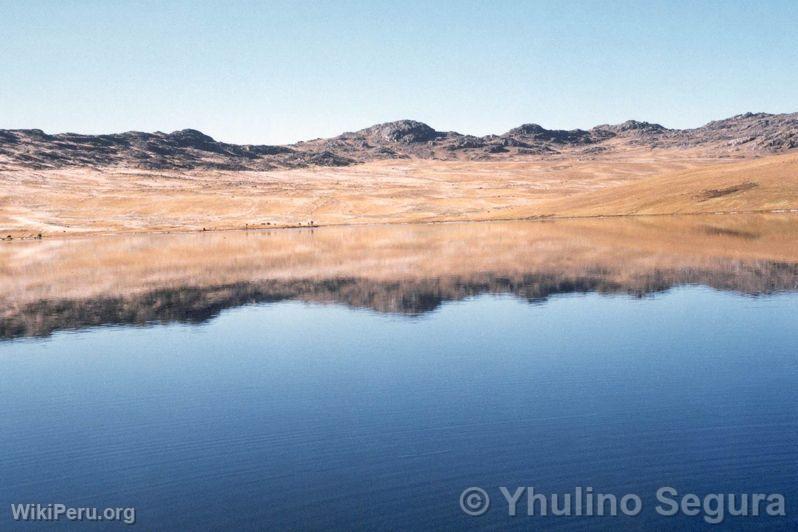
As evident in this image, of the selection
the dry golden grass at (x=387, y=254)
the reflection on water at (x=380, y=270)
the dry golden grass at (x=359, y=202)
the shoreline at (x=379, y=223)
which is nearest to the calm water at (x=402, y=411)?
the reflection on water at (x=380, y=270)

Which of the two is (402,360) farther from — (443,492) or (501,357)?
(443,492)

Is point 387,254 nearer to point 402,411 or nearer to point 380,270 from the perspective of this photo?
point 380,270

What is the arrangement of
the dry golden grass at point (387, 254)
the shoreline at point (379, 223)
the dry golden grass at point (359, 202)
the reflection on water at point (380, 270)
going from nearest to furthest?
the reflection on water at point (380, 270)
the dry golden grass at point (387, 254)
the shoreline at point (379, 223)
the dry golden grass at point (359, 202)

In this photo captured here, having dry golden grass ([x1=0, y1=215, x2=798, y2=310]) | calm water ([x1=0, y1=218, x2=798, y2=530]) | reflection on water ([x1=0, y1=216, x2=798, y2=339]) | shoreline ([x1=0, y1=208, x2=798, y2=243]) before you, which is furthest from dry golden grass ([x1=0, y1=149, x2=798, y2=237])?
calm water ([x1=0, y1=218, x2=798, y2=530])

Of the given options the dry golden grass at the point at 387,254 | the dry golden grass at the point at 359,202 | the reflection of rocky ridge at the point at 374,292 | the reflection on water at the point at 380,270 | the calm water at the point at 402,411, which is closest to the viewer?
the calm water at the point at 402,411

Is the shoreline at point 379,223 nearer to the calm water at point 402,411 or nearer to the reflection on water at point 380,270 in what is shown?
the reflection on water at point 380,270

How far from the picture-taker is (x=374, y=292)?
46.1 meters

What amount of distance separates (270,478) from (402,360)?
37.7 ft

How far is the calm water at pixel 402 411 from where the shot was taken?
50.1ft

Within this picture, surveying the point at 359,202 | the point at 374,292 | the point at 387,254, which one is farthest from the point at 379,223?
the point at 374,292

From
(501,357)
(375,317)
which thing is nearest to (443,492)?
(501,357)

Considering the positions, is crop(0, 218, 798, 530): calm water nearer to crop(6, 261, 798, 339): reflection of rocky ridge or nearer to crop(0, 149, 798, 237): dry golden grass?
crop(6, 261, 798, 339): reflection of rocky ridge

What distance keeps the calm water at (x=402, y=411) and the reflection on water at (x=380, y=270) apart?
4581 millimetres

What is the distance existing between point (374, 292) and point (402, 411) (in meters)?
25.4
